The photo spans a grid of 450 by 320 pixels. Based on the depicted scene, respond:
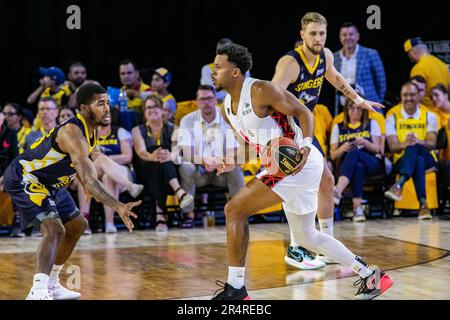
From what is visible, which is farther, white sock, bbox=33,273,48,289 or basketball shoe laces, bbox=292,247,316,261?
basketball shoe laces, bbox=292,247,316,261

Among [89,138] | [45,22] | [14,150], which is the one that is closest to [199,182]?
[14,150]

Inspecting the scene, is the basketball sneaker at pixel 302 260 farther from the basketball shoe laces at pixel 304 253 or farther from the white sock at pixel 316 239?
the white sock at pixel 316 239

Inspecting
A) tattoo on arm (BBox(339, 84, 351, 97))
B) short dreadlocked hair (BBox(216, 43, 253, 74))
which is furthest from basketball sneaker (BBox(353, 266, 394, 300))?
tattoo on arm (BBox(339, 84, 351, 97))

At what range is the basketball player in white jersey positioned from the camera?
4.61 metres

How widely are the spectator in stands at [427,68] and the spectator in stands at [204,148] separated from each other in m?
2.70

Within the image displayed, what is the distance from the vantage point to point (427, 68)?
966 centimetres

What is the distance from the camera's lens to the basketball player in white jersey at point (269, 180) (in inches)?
181

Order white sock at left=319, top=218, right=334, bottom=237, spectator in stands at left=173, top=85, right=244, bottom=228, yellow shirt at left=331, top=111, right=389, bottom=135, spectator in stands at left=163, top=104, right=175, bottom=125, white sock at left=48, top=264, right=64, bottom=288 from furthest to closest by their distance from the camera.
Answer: yellow shirt at left=331, top=111, right=389, bottom=135, spectator in stands at left=163, top=104, right=175, bottom=125, spectator in stands at left=173, top=85, right=244, bottom=228, white sock at left=319, top=218, right=334, bottom=237, white sock at left=48, top=264, right=64, bottom=288

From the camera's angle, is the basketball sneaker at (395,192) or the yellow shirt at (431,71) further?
the yellow shirt at (431,71)

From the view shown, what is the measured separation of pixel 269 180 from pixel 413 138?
445cm

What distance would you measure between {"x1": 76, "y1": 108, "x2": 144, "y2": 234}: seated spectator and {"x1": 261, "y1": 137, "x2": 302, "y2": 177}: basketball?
11.2 ft

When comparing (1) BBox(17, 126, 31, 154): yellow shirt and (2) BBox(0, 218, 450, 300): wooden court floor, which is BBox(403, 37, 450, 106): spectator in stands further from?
(1) BBox(17, 126, 31, 154): yellow shirt

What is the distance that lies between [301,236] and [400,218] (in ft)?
14.2

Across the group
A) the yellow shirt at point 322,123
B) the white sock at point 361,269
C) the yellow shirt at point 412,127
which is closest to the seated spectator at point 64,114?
the yellow shirt at point 322,123
